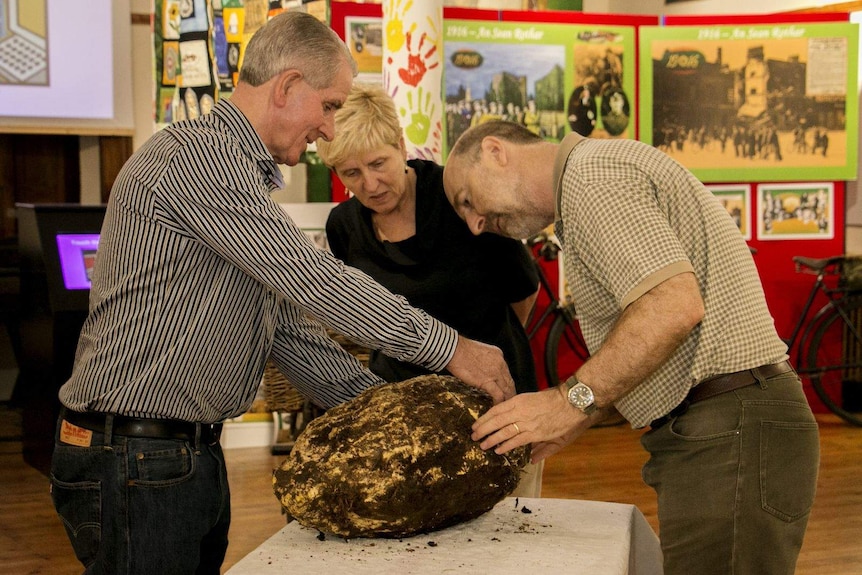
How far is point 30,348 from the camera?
5.28 m

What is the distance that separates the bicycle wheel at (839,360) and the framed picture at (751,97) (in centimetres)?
94

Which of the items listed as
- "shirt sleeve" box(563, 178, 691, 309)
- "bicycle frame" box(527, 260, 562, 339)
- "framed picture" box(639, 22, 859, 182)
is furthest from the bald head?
"framed picture" box(639, 22, 859, 182)

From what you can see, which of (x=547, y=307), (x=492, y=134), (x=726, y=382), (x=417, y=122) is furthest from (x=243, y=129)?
(x=547, y=307)

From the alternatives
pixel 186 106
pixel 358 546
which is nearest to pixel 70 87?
pixel 186 106

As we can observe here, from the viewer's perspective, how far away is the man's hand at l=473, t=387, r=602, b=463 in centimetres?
182

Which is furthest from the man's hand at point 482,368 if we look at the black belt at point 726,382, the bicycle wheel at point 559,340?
the bicycle wheel at point 559,340

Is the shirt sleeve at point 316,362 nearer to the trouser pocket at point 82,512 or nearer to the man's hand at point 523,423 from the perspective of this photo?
the man's hand at point 523,423

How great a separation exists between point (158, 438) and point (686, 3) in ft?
22.8

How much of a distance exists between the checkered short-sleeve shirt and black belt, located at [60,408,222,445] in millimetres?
782

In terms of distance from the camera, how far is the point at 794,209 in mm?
6266

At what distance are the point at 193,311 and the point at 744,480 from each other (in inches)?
41.1

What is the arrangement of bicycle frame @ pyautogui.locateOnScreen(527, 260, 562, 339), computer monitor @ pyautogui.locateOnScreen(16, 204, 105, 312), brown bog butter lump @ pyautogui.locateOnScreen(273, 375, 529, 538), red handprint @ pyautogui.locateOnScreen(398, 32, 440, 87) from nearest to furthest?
brown bog butter lump @ pyautogui.locateOnScreen(273, 375, 529, 538) < red handprint @ pyautogui.locateOnScreen(398, 32, 440, 87) < computer monitor @ pyautogui.locateOnScreen(16, 204, 105, 312) < bicycle frame @ pyautogui.locateOnScreen(527, 260, 562, 339)

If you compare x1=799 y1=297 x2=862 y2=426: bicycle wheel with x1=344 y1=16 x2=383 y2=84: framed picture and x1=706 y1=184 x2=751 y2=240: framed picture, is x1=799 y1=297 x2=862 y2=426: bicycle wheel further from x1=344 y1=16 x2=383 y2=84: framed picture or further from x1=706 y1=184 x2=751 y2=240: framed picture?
x1=344 y1=16 x2=383 y2=84: framed picture

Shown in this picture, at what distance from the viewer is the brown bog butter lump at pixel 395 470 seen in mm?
1752
